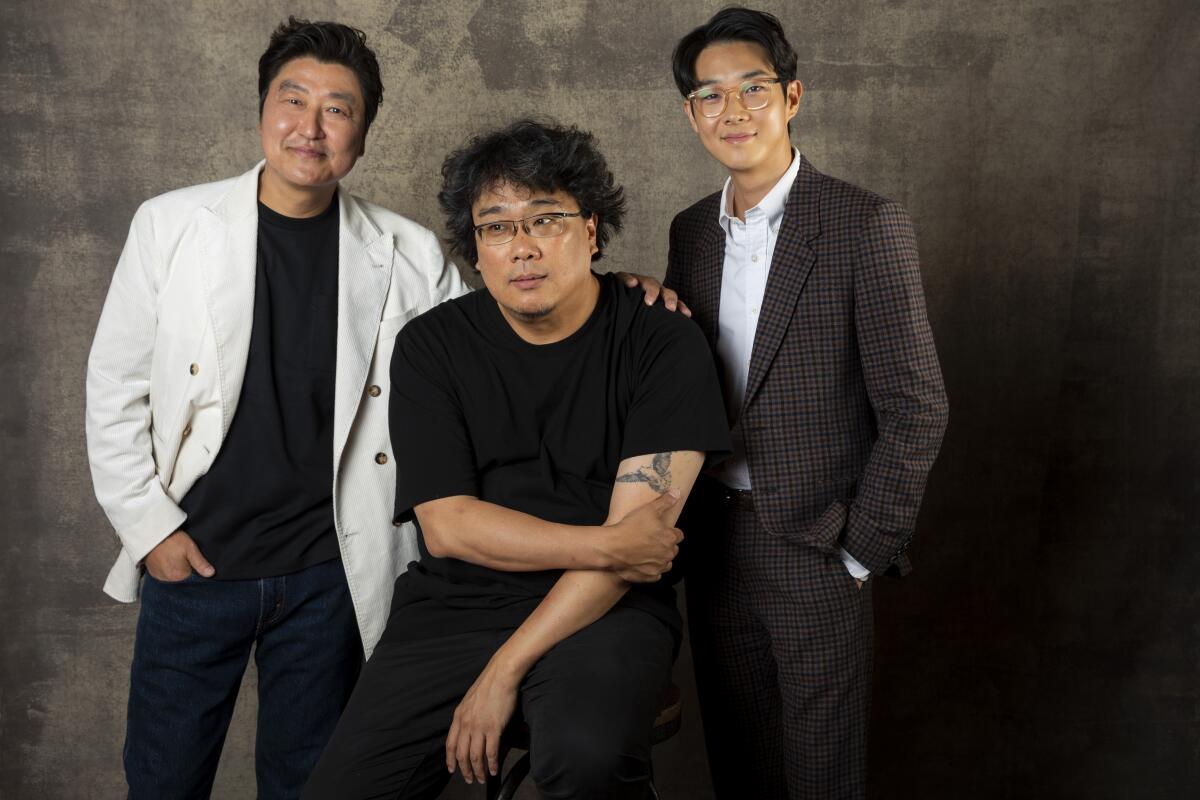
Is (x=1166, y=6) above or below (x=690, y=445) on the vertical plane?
above

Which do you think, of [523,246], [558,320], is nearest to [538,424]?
[558,320]

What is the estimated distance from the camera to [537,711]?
1.87 meters

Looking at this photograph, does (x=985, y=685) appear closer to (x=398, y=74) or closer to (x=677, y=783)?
(x=677, y=783)

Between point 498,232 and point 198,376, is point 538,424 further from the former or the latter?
point 198,376

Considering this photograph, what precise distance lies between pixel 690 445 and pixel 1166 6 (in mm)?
2403

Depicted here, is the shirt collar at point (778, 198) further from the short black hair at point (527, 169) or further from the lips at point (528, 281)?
the lips at point (528, 281)

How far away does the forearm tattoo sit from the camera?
79.8 inches

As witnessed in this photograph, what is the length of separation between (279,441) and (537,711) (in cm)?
86

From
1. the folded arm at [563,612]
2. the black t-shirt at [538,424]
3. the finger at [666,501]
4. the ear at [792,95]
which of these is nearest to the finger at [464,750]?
the folded arm at [563,612]

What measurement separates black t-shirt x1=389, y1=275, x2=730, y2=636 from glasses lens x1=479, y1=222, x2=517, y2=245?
0.19m

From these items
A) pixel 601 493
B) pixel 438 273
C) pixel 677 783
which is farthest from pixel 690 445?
pixel 677 783

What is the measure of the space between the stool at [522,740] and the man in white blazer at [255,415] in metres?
0.54

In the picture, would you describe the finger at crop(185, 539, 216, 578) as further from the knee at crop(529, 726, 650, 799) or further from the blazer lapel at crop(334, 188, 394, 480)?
the knee at crop(529, 726, 650, 799)

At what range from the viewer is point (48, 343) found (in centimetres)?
327
